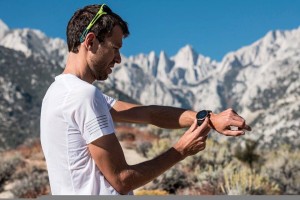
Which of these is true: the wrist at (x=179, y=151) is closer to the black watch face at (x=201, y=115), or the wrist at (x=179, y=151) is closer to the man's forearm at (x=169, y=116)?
the black watch face at (x=201, y=115)

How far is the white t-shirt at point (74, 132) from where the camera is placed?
7.55ft

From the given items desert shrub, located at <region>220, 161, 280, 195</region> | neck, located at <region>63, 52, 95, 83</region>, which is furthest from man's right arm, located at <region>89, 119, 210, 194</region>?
desert shrub, located at <region>220, 161, 280, 195</region>

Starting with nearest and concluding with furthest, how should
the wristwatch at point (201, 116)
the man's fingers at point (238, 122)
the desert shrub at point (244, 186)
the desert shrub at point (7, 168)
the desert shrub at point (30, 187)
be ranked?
the man's fingers at point (238, 122), the wristwatch at point (201, 116), the desert shrub at point (244, 186), the desert shrub at point (30, 187), the desert shrub at point (7, 168)

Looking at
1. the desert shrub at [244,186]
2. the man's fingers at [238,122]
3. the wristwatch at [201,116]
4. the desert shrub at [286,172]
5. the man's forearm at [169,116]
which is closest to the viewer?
the man's fingers at [238,122]

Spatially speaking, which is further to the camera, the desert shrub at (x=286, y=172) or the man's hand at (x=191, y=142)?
the desert shrub at (x=286, y=172)

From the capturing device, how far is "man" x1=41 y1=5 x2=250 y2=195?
90.9 inches

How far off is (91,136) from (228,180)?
13.5 metres

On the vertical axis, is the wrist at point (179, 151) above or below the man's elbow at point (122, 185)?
above

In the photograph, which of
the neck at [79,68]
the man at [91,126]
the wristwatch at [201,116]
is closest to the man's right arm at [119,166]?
the man at [91,126]

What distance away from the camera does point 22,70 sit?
403 feet

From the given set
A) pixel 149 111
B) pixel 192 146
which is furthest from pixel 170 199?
pixel 149 111

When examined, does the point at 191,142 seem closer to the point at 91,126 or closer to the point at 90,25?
the point at 91,126

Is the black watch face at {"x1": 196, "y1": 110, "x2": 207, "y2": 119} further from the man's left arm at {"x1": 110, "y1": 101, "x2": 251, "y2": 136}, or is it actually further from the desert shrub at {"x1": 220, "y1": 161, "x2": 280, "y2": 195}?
the desert shrub at {"x1": 220, "y1": 161, "x2": 280, "y2": 195}

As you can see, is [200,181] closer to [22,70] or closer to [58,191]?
[58,191]
